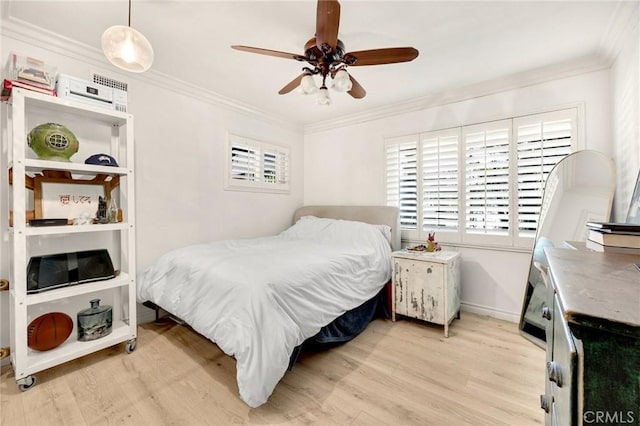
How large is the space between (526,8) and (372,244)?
86.7 inches

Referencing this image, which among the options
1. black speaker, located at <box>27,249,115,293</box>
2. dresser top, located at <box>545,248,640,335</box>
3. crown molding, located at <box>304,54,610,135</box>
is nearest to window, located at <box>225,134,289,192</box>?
crown molding, located at <box>304,54,610,135</box>

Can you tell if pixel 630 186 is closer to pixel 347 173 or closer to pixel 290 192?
pixel 347 173

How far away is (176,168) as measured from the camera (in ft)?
9.61

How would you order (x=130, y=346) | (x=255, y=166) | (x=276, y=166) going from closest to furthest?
(x=130, y=346) < (x=255, y=166) < (x=276, y=166)

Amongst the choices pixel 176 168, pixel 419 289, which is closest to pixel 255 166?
pixel 176 168

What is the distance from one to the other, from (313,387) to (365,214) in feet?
7.18

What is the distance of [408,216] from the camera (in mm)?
3375

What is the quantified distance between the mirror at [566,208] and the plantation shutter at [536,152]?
0.31 feet

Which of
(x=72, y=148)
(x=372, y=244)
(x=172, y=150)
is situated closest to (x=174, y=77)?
(x=172, y=150)

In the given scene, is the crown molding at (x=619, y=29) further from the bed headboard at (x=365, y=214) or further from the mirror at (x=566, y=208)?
the bed headboard at (x=365, y=214)

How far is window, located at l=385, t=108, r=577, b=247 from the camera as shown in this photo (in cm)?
258

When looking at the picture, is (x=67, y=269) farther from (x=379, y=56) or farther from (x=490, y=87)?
(x=490, y=87)

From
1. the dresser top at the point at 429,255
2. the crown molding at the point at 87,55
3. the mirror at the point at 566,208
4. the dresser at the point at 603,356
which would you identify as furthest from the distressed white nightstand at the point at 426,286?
the crown molding at the point at 87,55

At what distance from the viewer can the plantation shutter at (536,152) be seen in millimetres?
2494
